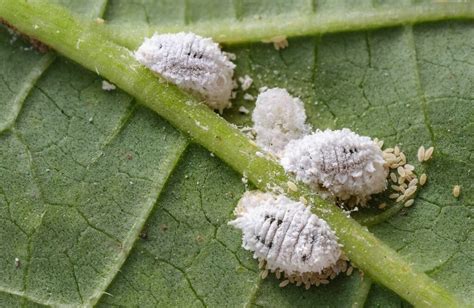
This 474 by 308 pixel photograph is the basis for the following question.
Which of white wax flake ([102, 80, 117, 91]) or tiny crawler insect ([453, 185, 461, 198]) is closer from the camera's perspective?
tiny crawler insect ([453, 185, 461, 198])

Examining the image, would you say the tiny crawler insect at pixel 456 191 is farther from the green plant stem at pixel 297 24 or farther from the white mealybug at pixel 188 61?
the white mealybug at pixel 188 61

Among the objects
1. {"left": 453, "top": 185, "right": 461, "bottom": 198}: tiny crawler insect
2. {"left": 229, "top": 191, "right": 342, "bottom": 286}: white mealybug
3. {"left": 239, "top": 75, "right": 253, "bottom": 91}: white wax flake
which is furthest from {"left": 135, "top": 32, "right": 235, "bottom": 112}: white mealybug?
{"left": 453, "top": 185, "right": 461, "bottom": 198}: tiny crawler insect

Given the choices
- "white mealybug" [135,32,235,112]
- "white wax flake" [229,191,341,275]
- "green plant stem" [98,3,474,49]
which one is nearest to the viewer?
"white wax flake" [229,191,341,275]

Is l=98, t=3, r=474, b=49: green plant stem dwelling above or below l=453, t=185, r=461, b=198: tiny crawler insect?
above

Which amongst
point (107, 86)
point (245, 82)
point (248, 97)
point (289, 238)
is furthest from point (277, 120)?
point (107, 86)

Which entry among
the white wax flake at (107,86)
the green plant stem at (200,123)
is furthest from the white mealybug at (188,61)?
the white wax flake at (107,86)

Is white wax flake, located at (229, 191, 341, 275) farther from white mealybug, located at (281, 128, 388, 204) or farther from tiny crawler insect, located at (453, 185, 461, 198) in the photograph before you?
tiny crawler insect, located at (453, 185, 461, 198)
